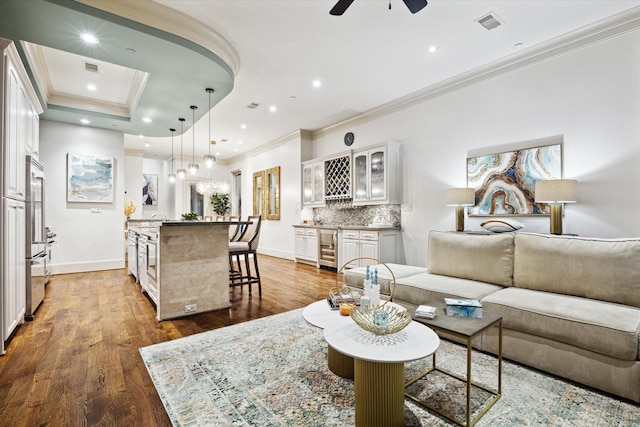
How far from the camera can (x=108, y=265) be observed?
6.14 meters

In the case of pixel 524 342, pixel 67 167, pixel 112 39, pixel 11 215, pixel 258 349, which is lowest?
pixel 258 349

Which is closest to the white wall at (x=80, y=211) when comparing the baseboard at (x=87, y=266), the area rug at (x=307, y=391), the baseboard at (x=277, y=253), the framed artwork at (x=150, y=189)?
the baseboard at (x=87, y=266)

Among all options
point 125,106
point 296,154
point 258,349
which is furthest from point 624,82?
point 125,106

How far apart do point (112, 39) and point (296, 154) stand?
4.58 m

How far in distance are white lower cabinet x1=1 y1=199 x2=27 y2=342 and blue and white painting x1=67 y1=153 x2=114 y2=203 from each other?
328 centimetres

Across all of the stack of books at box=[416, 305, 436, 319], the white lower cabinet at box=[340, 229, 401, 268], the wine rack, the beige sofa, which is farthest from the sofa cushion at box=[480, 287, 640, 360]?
the wine rack

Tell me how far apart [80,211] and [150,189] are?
177 inches

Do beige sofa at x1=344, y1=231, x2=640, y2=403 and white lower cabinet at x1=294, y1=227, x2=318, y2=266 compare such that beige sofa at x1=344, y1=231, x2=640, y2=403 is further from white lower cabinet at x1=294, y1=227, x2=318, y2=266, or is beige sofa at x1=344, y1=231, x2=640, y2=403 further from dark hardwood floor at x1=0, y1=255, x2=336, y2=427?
white lower cabinet at x1=294, y1=227, x2=318, y2=266

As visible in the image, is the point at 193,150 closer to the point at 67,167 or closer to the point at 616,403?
the point at 67,167

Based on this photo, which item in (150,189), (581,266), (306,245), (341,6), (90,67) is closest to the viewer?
(341,6)

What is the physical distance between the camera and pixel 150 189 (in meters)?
10.2

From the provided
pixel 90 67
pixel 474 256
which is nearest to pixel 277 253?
pixel 90 67

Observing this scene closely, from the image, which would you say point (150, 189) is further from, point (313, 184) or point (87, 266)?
point (313, 184)

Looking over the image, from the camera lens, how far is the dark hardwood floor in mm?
1726
